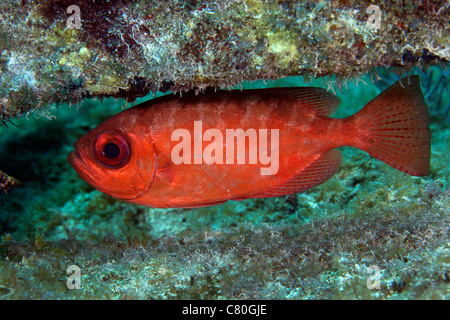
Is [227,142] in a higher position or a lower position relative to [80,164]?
higher

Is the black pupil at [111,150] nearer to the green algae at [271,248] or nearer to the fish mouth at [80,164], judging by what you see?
the fish mouth at [80,164]

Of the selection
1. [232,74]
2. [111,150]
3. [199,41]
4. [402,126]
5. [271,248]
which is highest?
[199,41]

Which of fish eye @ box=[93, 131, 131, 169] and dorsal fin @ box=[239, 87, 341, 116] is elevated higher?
dorsal fin @ box=[239, 87, 341, 116]

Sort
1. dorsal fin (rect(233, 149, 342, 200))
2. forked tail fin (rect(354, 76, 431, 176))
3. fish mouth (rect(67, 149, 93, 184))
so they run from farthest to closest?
dorsal fin (rect(233, 149, 342, 200)) < fish mouth (rect(67, 149, 93, 184)) < forked tail fin (rect(354, 76, 431, 176))

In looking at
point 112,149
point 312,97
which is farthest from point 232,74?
point 112,149

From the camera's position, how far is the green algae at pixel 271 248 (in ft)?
6.88

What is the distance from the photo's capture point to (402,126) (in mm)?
2602

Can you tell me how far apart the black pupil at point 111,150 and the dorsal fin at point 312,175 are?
137cm

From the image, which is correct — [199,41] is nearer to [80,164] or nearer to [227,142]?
[227,142]

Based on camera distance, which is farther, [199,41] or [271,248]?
[271,248]

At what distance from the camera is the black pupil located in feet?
8.82

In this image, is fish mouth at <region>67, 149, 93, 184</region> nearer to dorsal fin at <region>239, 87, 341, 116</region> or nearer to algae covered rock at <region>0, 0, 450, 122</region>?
algae covered rock at <region>0, 0, 450, 122</region>

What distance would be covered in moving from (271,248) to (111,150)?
1.74m

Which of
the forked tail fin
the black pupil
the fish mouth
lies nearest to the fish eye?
the black pupil
